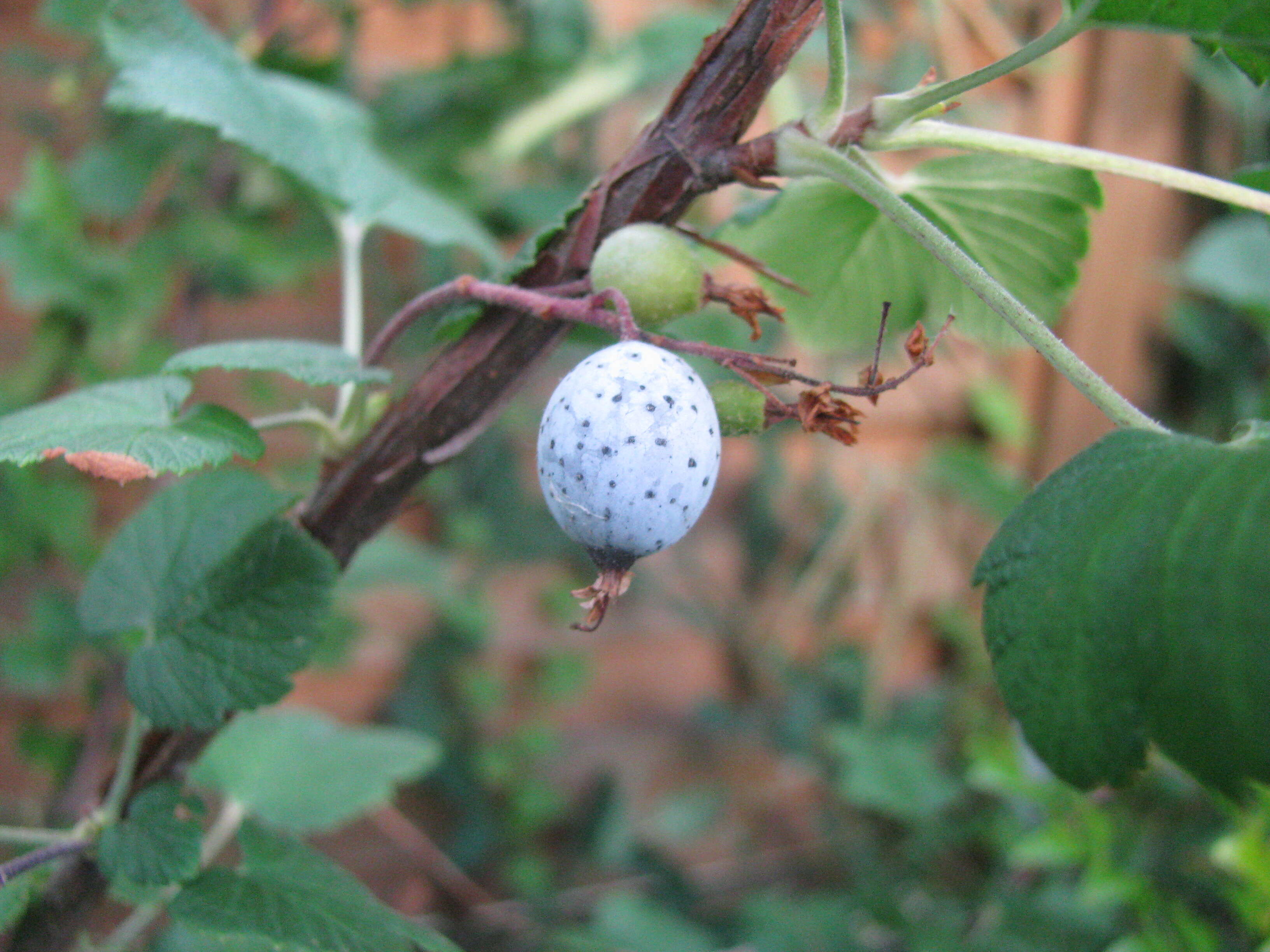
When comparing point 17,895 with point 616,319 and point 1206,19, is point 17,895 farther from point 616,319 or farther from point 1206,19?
point 1206,19

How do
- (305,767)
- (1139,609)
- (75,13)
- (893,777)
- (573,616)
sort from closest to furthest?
(1139,609), (305,767), (75,13), (893,777), (573,616)

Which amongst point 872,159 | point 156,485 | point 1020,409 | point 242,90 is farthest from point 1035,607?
point 1020,409

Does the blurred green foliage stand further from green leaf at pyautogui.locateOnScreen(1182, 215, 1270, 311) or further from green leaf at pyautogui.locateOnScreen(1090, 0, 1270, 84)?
green leaf at pyautogui.locateOnScreen(1090, 0, 1270, 84)

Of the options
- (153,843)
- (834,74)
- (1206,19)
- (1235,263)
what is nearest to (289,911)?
(153,843)

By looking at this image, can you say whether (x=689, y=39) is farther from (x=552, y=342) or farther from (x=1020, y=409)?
(x=1020, y=409)

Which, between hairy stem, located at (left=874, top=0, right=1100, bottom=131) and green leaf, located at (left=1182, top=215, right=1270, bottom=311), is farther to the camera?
green leaf, located at (left=1182, top=215, right=1270, bottom=311)

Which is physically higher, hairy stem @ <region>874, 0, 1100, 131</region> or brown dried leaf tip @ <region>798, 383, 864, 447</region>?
hairy stem @ <region>874, 0, 1100, 131</region>

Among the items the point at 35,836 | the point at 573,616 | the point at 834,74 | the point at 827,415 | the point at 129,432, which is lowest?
the point at 573,616

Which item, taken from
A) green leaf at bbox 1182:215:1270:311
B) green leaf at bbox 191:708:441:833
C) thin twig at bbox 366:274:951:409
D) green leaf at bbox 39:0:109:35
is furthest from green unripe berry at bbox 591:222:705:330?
green leaf at bbox 1182:215:1270:311
